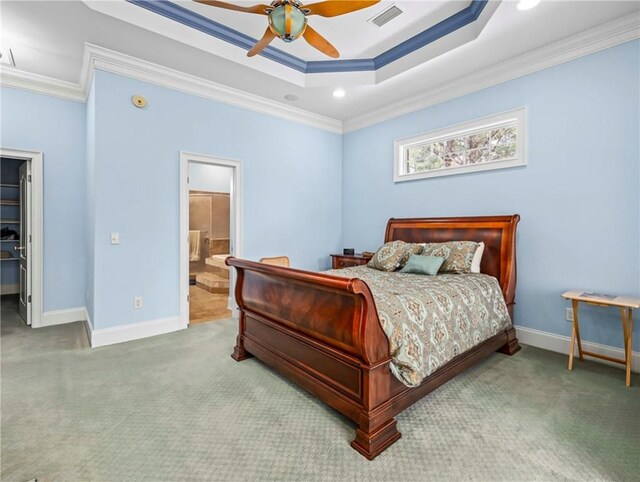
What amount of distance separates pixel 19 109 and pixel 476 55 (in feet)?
17.3

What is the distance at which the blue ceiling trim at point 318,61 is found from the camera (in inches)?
112

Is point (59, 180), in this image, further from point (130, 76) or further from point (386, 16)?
point (386, 16)

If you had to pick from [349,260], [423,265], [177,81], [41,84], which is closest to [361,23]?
[177,81]

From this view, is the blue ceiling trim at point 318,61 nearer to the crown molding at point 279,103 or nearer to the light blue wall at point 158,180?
the crown molding at point 279,103

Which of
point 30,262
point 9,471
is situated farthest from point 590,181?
point 30,262

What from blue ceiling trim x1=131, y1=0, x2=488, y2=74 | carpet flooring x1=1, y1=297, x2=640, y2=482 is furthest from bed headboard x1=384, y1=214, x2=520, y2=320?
blue ceiling trim x1=131, y1=0, x2=488, y2=74

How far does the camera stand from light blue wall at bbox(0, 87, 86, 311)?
12.5 ft

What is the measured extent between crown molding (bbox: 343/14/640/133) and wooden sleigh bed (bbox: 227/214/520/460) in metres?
1.62

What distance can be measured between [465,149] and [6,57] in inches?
210

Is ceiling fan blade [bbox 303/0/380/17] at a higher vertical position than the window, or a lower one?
higher

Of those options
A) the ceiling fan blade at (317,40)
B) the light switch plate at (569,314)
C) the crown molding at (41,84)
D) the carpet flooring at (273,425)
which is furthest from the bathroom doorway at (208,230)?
the light switch plate at (569,314)

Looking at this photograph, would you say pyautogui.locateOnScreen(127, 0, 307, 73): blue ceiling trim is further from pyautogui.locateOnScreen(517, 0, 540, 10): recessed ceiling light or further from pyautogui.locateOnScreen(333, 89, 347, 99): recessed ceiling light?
pyautogui.locateOnScreen(517, 0, 540, 10): recessed ceiling light

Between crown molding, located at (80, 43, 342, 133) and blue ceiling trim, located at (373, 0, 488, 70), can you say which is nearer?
blue ceiling trim, located at (373, 0, 488, 70)

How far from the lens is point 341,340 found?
196 cm
